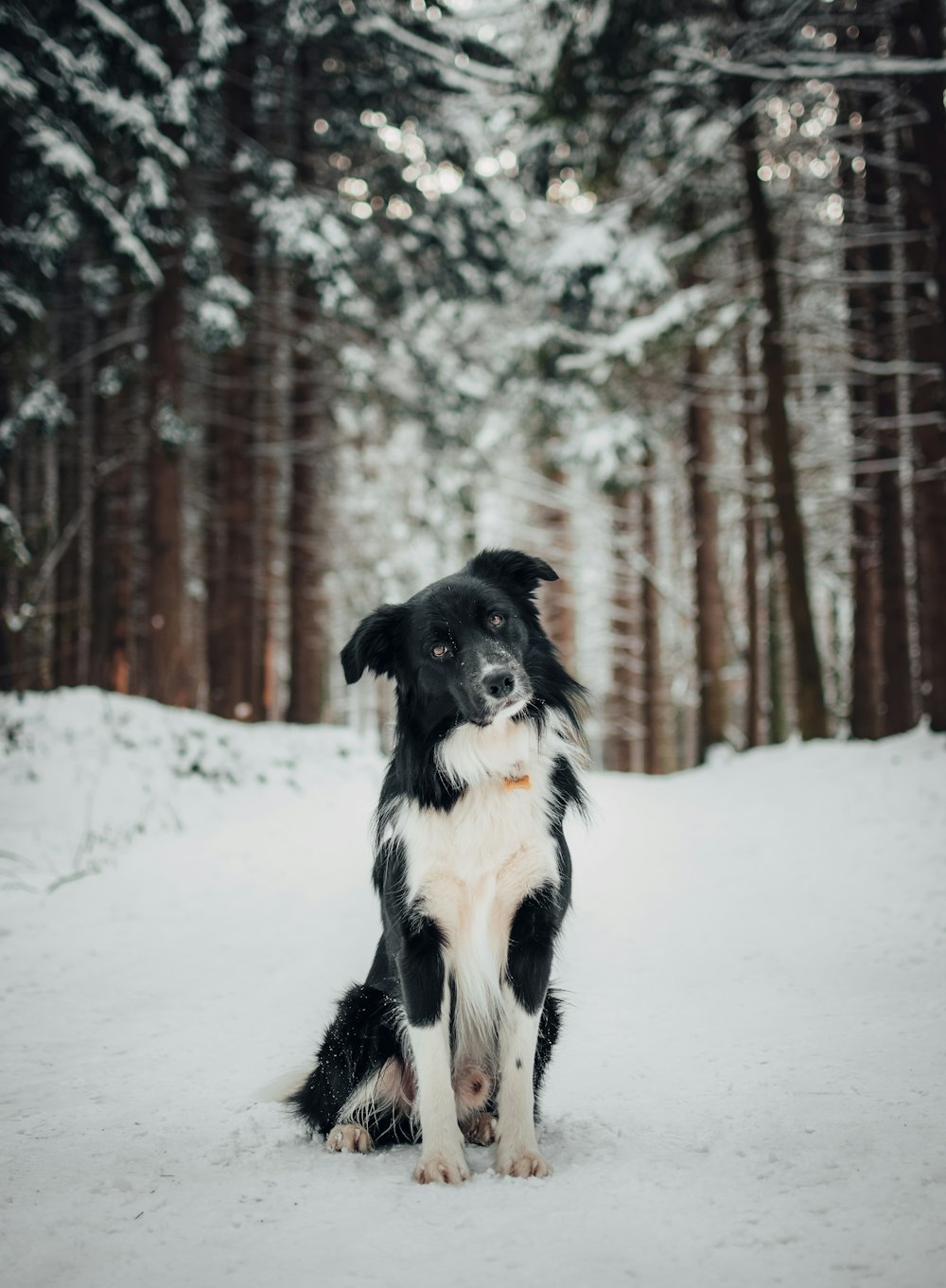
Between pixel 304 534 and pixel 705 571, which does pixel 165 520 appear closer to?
pixel 304 534

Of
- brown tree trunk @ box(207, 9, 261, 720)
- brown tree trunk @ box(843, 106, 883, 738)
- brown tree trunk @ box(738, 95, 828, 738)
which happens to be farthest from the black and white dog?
brown tree trunk @ box(207, 9, 261, 720)

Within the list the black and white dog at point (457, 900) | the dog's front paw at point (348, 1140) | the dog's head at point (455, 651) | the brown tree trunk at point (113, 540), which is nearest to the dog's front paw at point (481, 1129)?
the black and white dog at point (457, 900)

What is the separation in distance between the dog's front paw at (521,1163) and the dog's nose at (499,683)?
147cm

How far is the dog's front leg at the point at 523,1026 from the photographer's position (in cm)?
251

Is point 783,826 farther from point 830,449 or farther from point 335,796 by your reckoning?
point 830,449

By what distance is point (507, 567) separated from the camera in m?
3.49

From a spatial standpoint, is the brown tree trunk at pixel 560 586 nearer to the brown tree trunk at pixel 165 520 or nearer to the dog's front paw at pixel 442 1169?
the brown tree trunk at pixel 165 520

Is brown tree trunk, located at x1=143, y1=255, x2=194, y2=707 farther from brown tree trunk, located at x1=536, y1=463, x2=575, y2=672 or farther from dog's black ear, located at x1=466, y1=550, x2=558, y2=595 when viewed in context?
brown tree trunk, located at x1=536, y1=463, x2=575, y2=672


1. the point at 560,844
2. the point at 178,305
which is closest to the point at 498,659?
the point at 560,844

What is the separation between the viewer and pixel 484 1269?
1.96 meters

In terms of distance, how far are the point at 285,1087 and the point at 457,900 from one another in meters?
1.13

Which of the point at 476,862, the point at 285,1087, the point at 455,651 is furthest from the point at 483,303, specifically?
the point at 285,1087

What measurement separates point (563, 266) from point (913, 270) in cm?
498

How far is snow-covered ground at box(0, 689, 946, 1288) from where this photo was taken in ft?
6.78
